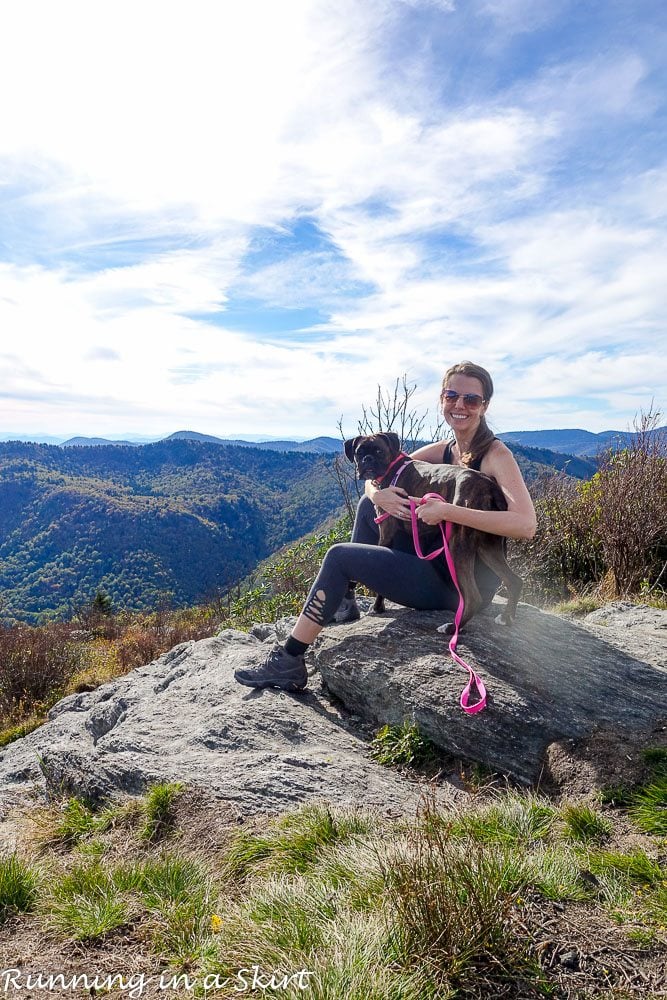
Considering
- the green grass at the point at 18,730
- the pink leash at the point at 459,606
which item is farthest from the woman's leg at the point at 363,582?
the green grass at the point at 18,730

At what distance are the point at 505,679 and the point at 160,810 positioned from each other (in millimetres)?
2019

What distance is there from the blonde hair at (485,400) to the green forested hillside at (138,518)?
2201 inches

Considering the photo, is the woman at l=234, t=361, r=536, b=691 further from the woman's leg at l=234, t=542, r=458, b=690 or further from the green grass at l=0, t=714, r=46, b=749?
the green grass at l=0, t=714, r=46, b=749

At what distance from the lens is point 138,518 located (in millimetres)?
98312

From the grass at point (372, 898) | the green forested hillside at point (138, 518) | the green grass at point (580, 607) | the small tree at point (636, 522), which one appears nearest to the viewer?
the grass at point (372, 898)

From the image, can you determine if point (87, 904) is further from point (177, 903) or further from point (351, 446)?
point (351, 446)

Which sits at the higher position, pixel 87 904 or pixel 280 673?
pixel 280 673

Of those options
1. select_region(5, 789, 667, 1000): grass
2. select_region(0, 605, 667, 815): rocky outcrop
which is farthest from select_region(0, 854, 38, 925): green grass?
select_region(0, 605, 667, 815): rocky outcrop

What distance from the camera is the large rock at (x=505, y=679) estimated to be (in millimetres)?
2852

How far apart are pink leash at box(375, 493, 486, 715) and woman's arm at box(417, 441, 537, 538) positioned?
0.11 metres

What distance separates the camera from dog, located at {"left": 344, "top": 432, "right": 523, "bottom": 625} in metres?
3.35

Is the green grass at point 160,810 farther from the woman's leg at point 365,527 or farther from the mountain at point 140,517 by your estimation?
the mountain at point 140,517

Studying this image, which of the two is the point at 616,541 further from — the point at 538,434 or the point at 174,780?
the point at 538,434

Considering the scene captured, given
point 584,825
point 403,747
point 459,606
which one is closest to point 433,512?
point 459,606
